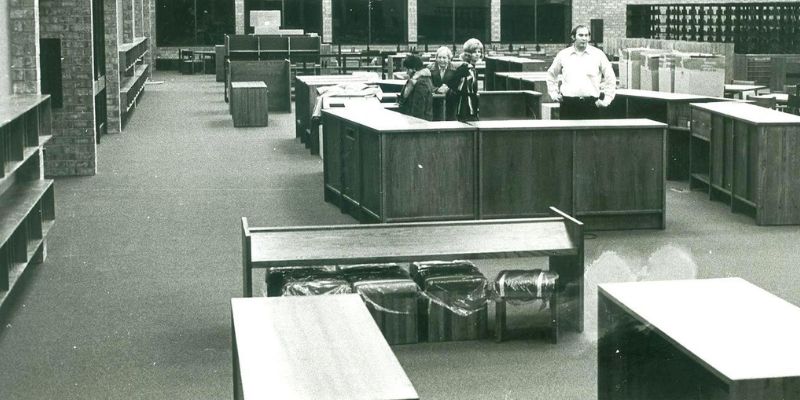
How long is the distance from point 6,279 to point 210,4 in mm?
A: 28323

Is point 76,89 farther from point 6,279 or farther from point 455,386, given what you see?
point 455,386

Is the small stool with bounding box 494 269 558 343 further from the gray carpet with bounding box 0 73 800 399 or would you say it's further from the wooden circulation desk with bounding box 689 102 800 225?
the wooden circulation desk with bounding box 689 102 800 225

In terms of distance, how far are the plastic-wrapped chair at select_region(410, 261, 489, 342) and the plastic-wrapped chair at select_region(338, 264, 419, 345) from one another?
0.07 meters

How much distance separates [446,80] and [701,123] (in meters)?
2.44

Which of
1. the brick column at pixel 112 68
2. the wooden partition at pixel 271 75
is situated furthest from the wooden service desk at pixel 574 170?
the wooden partition at pixel 271 75

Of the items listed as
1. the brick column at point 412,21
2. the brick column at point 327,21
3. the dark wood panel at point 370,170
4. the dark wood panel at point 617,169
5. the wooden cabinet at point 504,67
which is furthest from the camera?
the brick column at point 412,21

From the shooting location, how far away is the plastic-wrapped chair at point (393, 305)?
6781mm

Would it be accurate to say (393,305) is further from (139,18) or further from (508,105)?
(139,18)

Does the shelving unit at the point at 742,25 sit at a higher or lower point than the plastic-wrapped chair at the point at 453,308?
higher

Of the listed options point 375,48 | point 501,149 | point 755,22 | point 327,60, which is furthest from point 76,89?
point 375,48

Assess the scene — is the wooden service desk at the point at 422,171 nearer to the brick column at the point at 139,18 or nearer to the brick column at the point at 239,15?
the brick column at the point at 139,18

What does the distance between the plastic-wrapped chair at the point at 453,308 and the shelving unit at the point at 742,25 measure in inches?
708

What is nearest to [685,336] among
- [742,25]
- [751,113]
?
[751,113]

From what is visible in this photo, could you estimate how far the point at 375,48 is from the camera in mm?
35000
